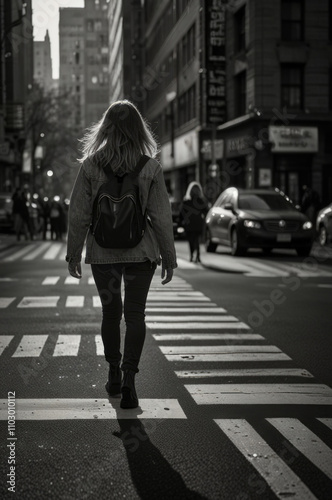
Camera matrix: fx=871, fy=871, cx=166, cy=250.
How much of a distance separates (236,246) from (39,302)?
11.0 meters

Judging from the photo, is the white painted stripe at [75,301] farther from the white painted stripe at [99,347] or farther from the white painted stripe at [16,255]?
the white painted stripe at [16,255]

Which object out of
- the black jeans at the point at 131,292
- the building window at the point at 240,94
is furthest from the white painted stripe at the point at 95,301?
the building window at the point at 240,94

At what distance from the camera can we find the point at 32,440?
4574 mm

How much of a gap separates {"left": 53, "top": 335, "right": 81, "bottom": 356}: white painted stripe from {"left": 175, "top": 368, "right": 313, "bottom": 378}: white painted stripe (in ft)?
4.09

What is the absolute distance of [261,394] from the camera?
5.81m

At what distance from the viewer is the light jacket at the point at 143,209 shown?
5.27 m

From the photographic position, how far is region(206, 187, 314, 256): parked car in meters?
21.5

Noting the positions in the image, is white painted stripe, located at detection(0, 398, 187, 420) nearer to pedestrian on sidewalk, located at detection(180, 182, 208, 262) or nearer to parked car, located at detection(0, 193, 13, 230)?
pedestrian on sidewalk, located at detection(180, 182, 208, 262)

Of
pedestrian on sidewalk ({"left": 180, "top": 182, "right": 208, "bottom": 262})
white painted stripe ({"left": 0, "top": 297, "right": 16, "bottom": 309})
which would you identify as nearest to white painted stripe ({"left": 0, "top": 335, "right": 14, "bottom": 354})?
white painted stripe ({"left": 0, "top": 297, "right": 16, "bottom": 309})

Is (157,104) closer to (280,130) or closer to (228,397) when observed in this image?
(280,130)

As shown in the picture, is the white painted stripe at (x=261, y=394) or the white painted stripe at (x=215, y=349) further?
the white painted stripe at (x=215, y=349)

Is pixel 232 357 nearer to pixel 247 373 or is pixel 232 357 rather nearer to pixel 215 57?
pixel 247 373

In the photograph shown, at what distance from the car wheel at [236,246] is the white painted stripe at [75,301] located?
1004 centimetres

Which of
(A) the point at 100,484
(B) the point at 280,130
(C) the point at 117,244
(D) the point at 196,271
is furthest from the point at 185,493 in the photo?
(B) the point at 280,130
